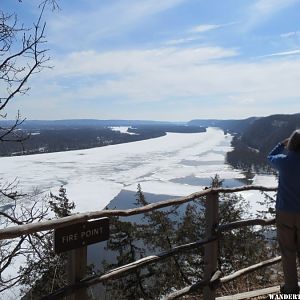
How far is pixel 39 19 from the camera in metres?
4.55

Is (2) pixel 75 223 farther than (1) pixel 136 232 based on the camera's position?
No

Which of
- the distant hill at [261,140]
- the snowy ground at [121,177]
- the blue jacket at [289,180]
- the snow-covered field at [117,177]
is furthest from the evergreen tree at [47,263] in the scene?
the distant hill at [261,140]

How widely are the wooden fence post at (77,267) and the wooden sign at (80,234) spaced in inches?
2.5

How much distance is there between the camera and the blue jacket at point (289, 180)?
3.43 metres

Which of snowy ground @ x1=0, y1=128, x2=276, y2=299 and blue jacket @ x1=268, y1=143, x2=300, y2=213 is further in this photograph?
snowy ground @ x1=0, y1=128, x2=276, y2=299

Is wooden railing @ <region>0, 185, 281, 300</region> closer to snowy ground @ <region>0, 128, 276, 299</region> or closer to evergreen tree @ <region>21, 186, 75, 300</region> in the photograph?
evergreen tree @ <region>21, 186, 75, 300</region>

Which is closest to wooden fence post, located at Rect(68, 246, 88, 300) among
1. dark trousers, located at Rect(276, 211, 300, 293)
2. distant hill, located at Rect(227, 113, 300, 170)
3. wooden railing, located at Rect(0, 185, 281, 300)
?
wooden railing, located at Rect(0, 185, 281, 300)

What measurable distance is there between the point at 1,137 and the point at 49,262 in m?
1.59

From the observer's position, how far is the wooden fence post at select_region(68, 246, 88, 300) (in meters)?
2.76

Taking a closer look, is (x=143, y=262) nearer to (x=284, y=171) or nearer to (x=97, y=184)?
(x=284, y=171)

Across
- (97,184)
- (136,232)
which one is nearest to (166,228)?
(136,232)

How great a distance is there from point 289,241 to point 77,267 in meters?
1.86

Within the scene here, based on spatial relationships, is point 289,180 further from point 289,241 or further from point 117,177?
point 117,177

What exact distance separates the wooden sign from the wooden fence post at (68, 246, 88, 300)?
63mm
